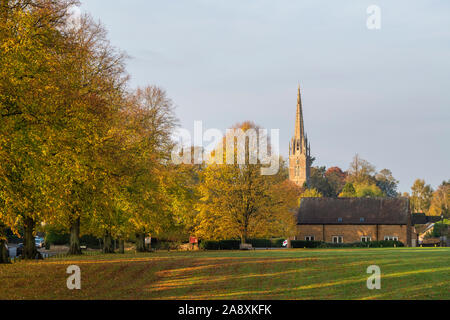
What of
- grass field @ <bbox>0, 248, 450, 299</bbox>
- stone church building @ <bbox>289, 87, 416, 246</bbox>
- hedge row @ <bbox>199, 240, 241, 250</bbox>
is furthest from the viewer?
stone church building @ <bbox>289, 87, 416, 246</bbox>

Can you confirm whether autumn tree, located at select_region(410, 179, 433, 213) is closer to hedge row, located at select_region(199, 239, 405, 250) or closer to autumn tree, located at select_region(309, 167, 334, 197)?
autumn tree, located at select_region(309, 167, 334, 197)

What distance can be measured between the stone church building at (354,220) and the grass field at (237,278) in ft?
166

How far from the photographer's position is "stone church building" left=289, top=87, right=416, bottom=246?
83312mm

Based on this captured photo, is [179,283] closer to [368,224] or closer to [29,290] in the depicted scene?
[29,290]

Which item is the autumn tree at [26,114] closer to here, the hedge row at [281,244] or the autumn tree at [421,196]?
the hedge row at [281,244]

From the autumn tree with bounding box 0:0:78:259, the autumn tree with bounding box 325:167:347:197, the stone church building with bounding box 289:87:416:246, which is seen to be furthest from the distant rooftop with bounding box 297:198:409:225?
the autumn tree with bounding box 325:167:347:197

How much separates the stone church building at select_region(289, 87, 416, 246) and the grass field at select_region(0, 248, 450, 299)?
50.5 metres

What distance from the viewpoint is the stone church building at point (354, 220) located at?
273ft

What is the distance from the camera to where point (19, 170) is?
25.8 meters

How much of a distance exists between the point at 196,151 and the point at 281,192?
25658mm

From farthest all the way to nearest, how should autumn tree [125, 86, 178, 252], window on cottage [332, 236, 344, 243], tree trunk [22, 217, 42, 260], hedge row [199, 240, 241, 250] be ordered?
1. window on cottage [332, 236, 344, 243]
2. hedge row [199, 240, 241, 250]
3. autumn tree [125, 86, 178, 252]
4. tree trunk [22, 217, 42, 260]

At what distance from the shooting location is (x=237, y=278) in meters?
28.5

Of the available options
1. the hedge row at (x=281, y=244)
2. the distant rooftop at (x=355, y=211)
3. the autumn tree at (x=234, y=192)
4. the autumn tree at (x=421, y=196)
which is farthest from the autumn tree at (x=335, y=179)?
the autumn tree at (x=234, y=192)

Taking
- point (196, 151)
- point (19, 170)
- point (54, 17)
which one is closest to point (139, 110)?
point (54, 17)
